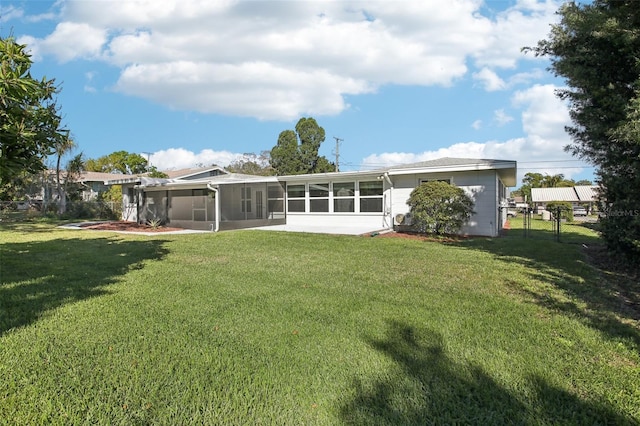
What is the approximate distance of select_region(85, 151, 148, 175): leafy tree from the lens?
44312mm

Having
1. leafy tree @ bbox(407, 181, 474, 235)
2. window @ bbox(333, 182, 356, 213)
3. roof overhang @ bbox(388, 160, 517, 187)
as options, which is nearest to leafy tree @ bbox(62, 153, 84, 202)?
window @ bbox(333, 182, 356, 213)

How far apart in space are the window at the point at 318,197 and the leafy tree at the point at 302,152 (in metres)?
19.4

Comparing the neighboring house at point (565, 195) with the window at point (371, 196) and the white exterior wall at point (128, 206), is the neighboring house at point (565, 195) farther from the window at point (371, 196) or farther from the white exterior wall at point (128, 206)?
the white exterior wall at point (128, 206)

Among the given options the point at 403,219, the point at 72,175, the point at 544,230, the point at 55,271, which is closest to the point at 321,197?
the point at 403,219

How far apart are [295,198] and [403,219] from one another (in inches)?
229

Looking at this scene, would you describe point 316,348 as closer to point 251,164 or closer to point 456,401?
point 456,401

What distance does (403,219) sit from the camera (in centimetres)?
1494

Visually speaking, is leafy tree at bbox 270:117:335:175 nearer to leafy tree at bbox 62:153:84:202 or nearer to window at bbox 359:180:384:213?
leafy tree at bbox 62:153:84:202

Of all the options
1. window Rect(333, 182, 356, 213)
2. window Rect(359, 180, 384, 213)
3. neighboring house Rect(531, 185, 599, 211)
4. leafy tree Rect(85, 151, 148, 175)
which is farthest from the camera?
leafy tree Rect(85, 151, 148, 175)

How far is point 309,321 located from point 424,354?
130 centimetres

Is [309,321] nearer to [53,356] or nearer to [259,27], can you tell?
[53,356]

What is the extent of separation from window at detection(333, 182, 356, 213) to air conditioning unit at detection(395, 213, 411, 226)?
234 centimetres

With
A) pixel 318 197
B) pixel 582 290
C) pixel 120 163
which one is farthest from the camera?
pixel 120 163

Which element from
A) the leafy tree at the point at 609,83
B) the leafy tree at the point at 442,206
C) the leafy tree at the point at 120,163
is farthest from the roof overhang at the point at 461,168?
the leafy tree at the point at 120,163
